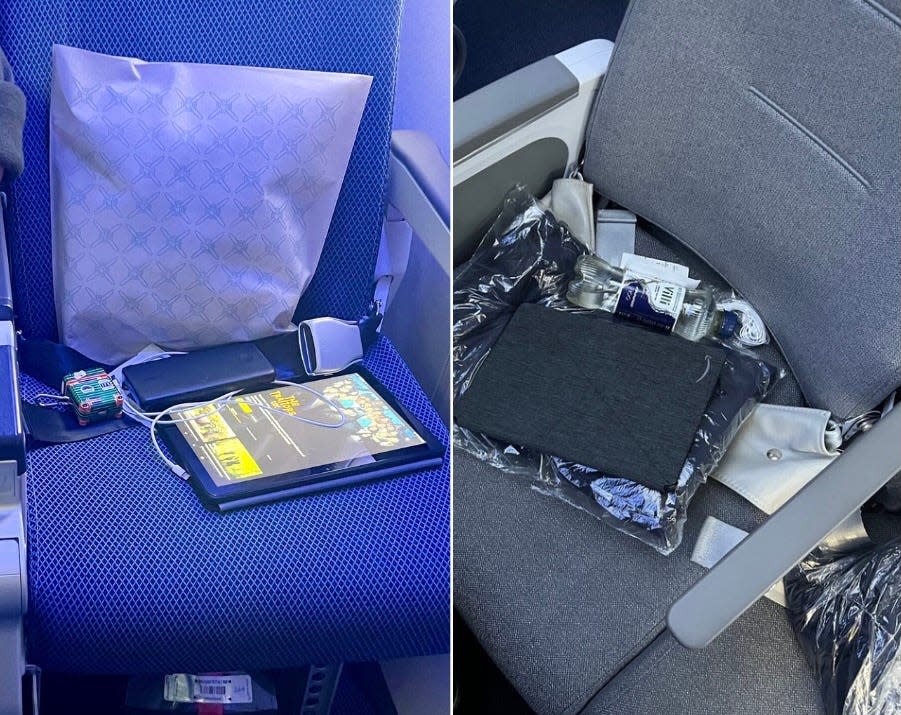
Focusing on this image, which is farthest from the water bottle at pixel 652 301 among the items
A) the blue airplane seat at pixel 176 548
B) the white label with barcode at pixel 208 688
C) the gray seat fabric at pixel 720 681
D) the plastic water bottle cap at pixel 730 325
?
the white label with barcode at pixel 208 688

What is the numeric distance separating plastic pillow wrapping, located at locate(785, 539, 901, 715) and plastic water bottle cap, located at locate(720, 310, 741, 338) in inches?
12.5

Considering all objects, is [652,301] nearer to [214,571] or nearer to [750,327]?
[750,327]

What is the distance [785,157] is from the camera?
3.64 feet

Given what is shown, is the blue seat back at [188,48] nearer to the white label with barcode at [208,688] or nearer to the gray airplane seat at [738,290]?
the gray airplane seat at [738,290]

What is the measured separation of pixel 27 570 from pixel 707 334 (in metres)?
0.86

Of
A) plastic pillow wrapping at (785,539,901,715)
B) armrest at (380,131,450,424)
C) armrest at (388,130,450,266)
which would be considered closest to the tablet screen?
armrest at (380,131,450,424)

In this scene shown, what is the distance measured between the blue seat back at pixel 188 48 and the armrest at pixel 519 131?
0.11m

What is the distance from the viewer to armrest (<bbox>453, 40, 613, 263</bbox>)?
3.93 ft

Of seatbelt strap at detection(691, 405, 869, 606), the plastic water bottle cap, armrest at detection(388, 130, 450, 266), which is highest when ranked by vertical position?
armrest at detection(388, 130, 450, 266)

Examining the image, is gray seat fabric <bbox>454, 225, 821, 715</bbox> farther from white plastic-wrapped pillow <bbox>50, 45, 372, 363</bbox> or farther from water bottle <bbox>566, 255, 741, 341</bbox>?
white plastic-wrapped pillow <bbox>50, 45, 372, 363</bbox>

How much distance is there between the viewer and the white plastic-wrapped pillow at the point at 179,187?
1.07 m

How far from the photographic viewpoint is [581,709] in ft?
3.11

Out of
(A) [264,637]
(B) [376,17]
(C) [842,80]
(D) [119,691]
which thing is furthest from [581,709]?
(B) [376,17]

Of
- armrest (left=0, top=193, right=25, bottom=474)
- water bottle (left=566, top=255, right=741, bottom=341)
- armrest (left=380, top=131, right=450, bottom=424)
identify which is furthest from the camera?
water bottle (left=566, top=255, right=741, bottom=341)
